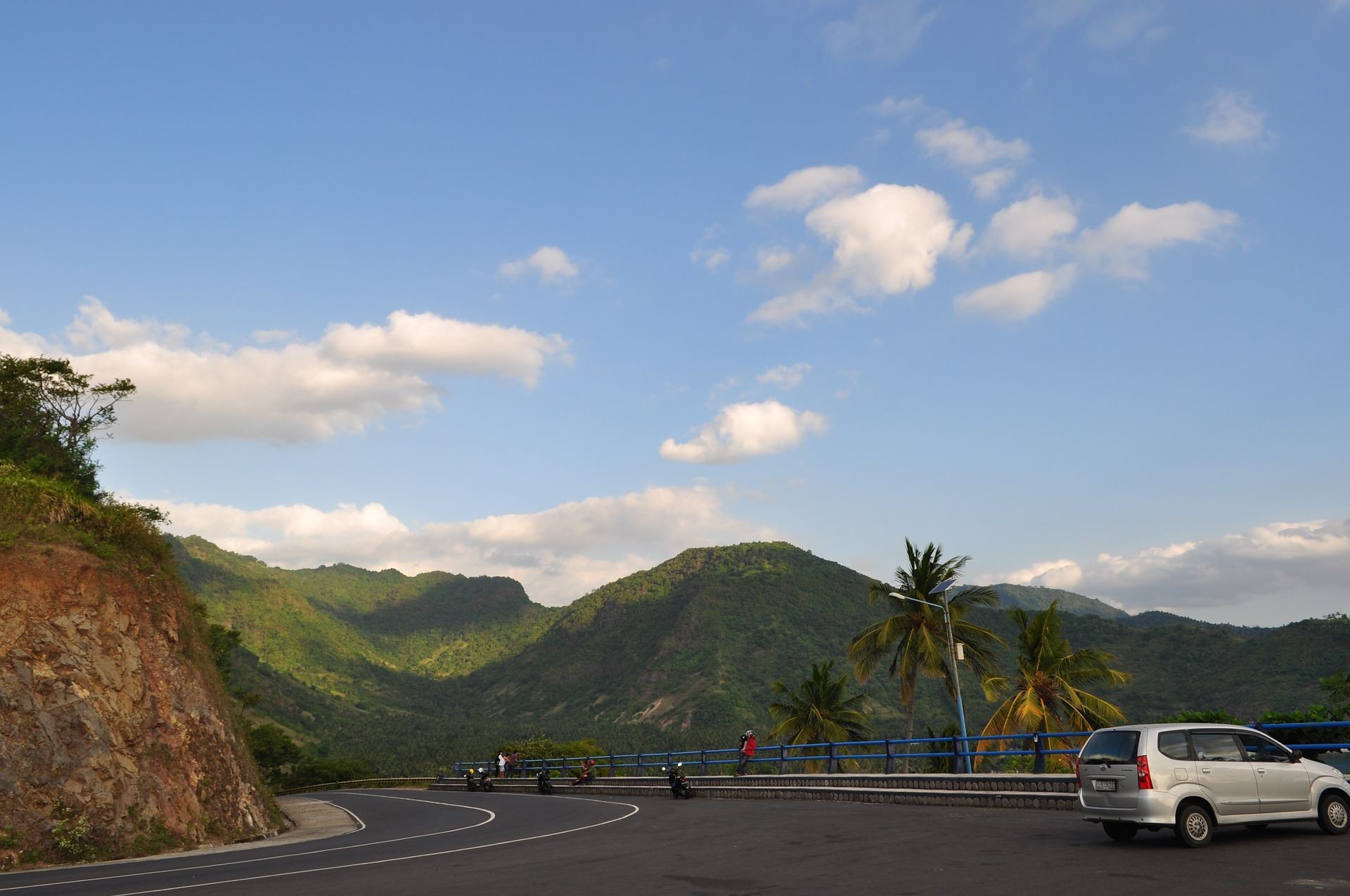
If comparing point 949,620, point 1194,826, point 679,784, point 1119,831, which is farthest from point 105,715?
point 949,620

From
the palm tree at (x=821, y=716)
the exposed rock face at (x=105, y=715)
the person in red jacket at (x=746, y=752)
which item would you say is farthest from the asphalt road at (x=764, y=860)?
the palm tree at (x=821, y=716)

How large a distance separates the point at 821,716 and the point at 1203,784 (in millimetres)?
46880

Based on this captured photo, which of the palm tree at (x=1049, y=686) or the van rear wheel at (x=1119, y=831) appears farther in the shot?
the palm tree at (x=1049, y=686)

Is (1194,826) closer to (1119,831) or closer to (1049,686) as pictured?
(1119,831)

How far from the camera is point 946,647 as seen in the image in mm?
47531

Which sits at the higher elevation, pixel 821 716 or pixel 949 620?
pixel 949 620

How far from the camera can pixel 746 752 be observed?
34.5 metres

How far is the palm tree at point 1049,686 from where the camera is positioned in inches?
1615

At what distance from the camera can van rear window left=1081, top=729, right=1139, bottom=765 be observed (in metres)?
13.4

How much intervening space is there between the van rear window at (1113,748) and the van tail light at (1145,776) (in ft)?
0.48

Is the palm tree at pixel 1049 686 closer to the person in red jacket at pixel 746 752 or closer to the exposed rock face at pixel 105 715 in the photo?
the person in red jacket at pixel 746 752

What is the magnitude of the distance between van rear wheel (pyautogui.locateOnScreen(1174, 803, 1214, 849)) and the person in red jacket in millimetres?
22105

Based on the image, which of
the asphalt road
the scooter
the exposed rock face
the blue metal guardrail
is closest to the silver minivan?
the asphalt road

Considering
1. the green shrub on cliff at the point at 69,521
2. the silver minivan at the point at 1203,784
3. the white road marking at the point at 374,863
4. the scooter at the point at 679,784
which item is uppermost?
the green shrub on cliff at the point at 69,521
